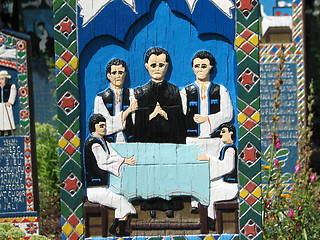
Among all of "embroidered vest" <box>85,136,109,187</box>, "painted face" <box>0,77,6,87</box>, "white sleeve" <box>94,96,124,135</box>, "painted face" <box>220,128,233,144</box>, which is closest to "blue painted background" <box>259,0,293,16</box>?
"painted face" <box>0,77,6,87</box>

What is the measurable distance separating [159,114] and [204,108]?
0.30m

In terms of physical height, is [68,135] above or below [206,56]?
below

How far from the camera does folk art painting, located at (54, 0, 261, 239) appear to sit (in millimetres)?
3574

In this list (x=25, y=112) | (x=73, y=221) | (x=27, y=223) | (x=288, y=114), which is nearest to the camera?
(x=73, y=221)

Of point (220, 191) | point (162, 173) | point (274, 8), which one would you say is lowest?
point (220, 191)

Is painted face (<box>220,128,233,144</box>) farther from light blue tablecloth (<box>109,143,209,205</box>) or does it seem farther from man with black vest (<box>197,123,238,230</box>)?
light blue tablecloth (<box>109,143,209,205</box>)

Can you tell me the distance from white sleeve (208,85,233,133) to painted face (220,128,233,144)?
0.05m

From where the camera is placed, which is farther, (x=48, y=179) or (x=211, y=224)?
(x=48, y=179)

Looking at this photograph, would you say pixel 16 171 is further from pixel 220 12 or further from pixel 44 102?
pixel 44 102

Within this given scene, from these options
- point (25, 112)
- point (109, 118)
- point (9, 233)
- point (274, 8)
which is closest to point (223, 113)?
point (109, 118)

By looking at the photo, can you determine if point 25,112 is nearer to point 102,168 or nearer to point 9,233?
point 9,233

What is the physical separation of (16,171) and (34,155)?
259mm

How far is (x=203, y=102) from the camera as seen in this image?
3.61 metres

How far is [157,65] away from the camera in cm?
357
